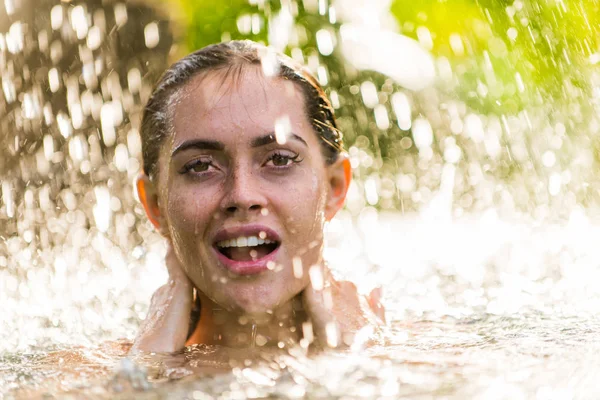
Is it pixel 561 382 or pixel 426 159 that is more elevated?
pixel 426 159

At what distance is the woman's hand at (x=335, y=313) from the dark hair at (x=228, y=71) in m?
0.51

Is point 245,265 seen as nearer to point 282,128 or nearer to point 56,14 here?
point 282,128

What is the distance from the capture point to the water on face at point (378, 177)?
3.45m

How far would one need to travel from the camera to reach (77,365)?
8.88 ft

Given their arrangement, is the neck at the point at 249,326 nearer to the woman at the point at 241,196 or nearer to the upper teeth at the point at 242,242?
the woman at the point at 241,196

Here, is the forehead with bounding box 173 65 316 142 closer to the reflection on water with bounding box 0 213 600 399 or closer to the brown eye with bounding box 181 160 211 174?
the brown eye with bounding box 181 160 211 174

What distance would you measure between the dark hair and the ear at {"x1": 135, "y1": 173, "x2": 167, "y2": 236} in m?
0.04

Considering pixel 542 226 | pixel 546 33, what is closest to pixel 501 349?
pixel 542 226

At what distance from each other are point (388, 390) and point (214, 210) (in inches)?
39.5

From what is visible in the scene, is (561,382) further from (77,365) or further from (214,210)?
(77,365)

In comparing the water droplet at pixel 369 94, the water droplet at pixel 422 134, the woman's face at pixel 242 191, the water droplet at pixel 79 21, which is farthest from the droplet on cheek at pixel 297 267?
the water droplet at pixel 422 134

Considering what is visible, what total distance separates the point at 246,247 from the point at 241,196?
21 cm

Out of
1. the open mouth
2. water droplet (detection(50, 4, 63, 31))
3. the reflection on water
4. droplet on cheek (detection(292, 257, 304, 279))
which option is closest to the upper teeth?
the open mouth

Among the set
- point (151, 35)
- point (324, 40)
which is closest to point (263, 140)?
point (324, 40)
